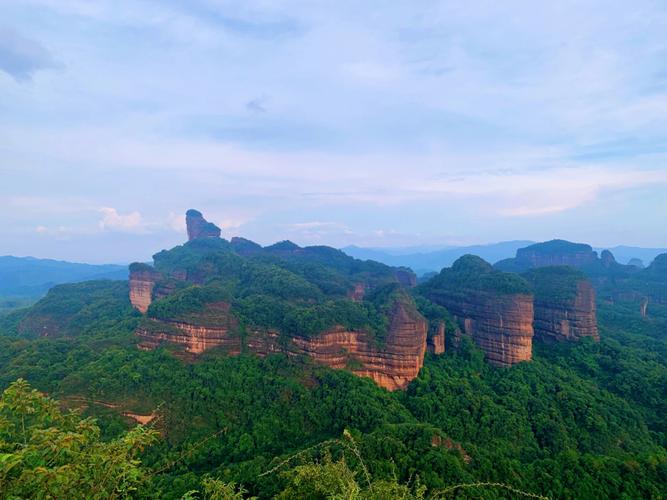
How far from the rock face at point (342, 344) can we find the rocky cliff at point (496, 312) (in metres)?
12.3

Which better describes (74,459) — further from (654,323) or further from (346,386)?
(654,323)

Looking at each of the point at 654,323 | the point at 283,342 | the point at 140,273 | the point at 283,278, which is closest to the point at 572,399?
the point at 283,342

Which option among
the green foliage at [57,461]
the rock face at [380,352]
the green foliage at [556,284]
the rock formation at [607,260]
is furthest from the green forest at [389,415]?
the rock formation at [607,260]

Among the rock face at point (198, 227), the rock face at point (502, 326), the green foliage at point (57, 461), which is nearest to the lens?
the green foliage at point (57, 461)

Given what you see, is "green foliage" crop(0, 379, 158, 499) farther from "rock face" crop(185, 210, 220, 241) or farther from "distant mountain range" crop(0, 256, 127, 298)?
"distant mountain range" crop(0, 256, 127, 298)

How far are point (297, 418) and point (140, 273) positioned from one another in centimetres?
4245

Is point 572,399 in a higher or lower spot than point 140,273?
lower

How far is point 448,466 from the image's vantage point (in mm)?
25438

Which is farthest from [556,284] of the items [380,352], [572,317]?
[380,352]

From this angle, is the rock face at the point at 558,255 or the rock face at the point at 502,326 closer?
the rock face at the point at 502,326

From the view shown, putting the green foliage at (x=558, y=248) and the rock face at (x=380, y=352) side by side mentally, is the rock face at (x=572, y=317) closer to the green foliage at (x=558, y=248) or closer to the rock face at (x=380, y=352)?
the rock face at (x=380, y=352)

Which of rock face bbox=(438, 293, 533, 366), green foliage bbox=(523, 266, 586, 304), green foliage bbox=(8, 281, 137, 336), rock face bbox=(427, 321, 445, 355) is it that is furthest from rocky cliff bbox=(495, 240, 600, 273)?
green foliage bbox=(8, 281, 137, 336)

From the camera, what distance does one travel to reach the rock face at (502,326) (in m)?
47.9

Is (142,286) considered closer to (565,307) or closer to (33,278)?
(565,307)
